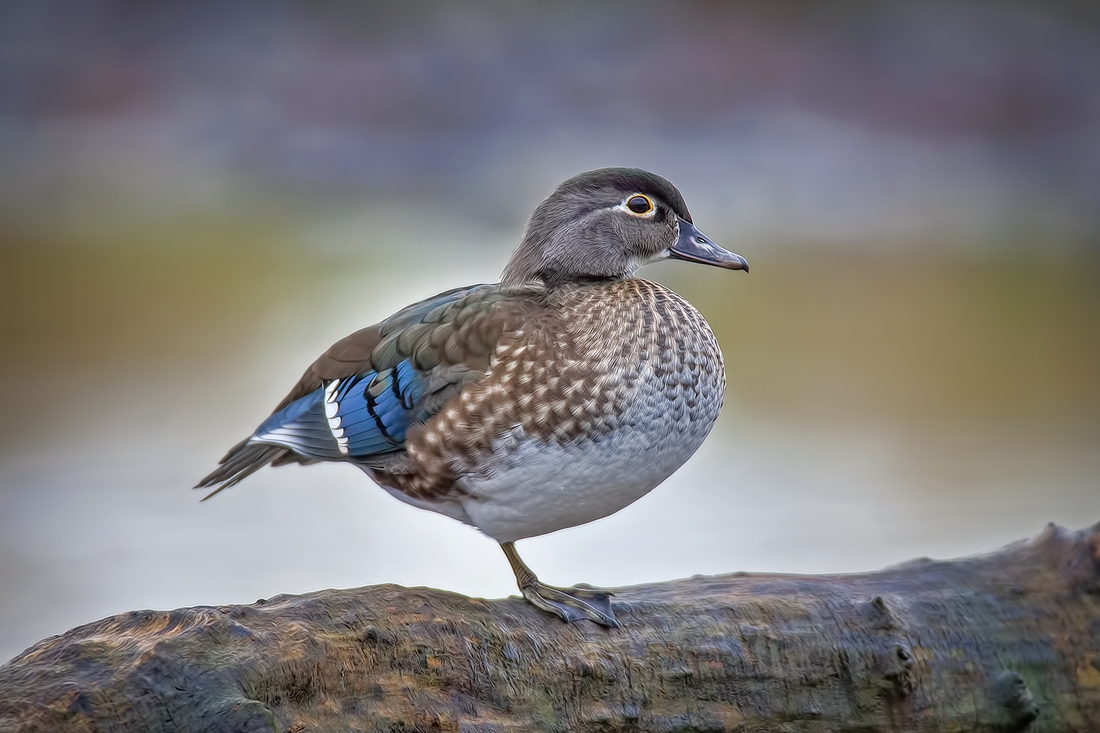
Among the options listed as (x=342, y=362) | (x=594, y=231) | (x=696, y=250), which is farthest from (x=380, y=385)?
(x=696, y=250)

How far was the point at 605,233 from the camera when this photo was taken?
2033 mm

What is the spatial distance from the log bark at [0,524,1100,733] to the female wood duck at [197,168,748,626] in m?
0.13

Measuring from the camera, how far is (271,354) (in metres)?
5.38

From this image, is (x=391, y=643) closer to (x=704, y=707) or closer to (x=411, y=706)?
(x=411, y=706)

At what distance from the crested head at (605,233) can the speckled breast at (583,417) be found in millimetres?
129

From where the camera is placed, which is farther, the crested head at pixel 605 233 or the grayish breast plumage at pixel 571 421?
the crested head at pixel 605 233

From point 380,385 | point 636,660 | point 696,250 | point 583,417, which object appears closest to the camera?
point 636,660

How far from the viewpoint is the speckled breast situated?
1789mm

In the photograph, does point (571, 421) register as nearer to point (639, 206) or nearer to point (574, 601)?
point (574, 601)

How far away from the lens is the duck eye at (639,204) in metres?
2.04

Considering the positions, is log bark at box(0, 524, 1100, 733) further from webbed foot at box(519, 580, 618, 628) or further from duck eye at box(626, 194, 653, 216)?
duck eye at box(626, 194, 653, 216)

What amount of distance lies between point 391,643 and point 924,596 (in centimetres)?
83

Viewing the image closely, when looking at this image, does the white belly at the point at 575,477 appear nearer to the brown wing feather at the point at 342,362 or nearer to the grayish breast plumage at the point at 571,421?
the grayish breast plumage at the point at 571,421

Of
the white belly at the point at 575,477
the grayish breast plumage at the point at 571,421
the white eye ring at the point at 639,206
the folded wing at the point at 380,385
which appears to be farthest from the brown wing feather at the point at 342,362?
the white eye ring at the point at 639,206
